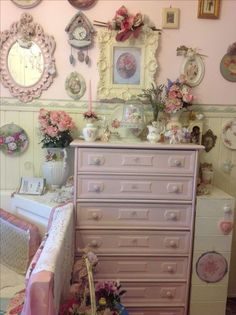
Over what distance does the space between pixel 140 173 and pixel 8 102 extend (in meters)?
1.04

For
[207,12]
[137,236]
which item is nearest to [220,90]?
[207,12]

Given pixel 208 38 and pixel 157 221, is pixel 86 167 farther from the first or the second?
pixel 208 38

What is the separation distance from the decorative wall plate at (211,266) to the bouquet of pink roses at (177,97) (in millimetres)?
946

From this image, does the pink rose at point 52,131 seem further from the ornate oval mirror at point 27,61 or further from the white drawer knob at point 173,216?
the white drawer knob at point 173,216

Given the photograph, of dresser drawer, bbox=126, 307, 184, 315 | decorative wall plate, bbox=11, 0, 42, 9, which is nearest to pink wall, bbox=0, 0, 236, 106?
decorative wall plate, bbox=11, 0, 42, 9

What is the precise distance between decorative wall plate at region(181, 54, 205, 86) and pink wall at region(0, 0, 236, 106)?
0.11 feet

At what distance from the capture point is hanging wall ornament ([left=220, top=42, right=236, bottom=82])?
2.28 metres

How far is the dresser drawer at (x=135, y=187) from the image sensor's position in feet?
6.40

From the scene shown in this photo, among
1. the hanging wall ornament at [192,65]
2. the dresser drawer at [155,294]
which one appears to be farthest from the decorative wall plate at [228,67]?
the dresser drawer at [155,294]

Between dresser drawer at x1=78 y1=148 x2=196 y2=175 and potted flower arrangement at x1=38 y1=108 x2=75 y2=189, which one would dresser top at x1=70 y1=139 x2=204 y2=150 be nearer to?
dresser drawer at x1=78 y1=148 x2=196 y2=175

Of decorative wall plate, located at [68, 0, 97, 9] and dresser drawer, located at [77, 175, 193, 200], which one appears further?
decorative wall plate, located at [68, 0, 97, 9]

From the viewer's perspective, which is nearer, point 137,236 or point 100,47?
point 137,236

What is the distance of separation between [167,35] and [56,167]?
3.82ft

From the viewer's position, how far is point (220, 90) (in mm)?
2301
